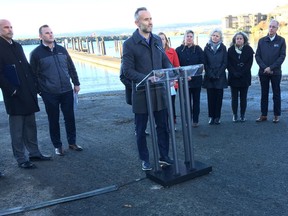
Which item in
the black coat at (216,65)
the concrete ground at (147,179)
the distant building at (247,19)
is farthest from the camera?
the distant building at (247,19)

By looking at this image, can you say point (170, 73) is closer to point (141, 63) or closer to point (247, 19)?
point (141, 63)

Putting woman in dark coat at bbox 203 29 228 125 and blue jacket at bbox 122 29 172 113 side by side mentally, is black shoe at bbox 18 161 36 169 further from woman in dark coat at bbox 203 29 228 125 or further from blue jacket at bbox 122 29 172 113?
woman in dark coat at bbox 203 29 228 125

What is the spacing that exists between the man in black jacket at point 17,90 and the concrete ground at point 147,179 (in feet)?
1.54

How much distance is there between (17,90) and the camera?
452cm

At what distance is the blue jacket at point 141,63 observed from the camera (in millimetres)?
4000

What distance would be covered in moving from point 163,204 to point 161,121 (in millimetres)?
1154

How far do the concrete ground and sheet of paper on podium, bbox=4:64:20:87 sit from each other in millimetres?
1258

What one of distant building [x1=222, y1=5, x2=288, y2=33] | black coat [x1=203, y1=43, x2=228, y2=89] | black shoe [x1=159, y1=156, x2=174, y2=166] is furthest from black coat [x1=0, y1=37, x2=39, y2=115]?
distant building [x1=222, y1=5, x2=288, y2=33]

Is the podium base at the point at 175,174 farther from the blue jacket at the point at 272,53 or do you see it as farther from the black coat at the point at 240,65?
the blue jacket at the point at 272,53

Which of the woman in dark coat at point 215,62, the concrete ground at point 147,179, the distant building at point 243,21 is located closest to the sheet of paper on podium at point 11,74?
the concrete ground at point 147,179

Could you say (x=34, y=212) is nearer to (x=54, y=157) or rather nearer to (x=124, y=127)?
(x=54, y=157)

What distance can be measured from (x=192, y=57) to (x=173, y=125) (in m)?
2.62

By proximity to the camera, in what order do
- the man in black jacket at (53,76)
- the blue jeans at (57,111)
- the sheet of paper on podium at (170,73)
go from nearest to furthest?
the sheet of paper on podium at (170,73), the man in black jacket at (53,76), the blue jeans at (57,111)

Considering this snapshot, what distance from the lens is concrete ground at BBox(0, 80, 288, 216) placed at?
347 cm
